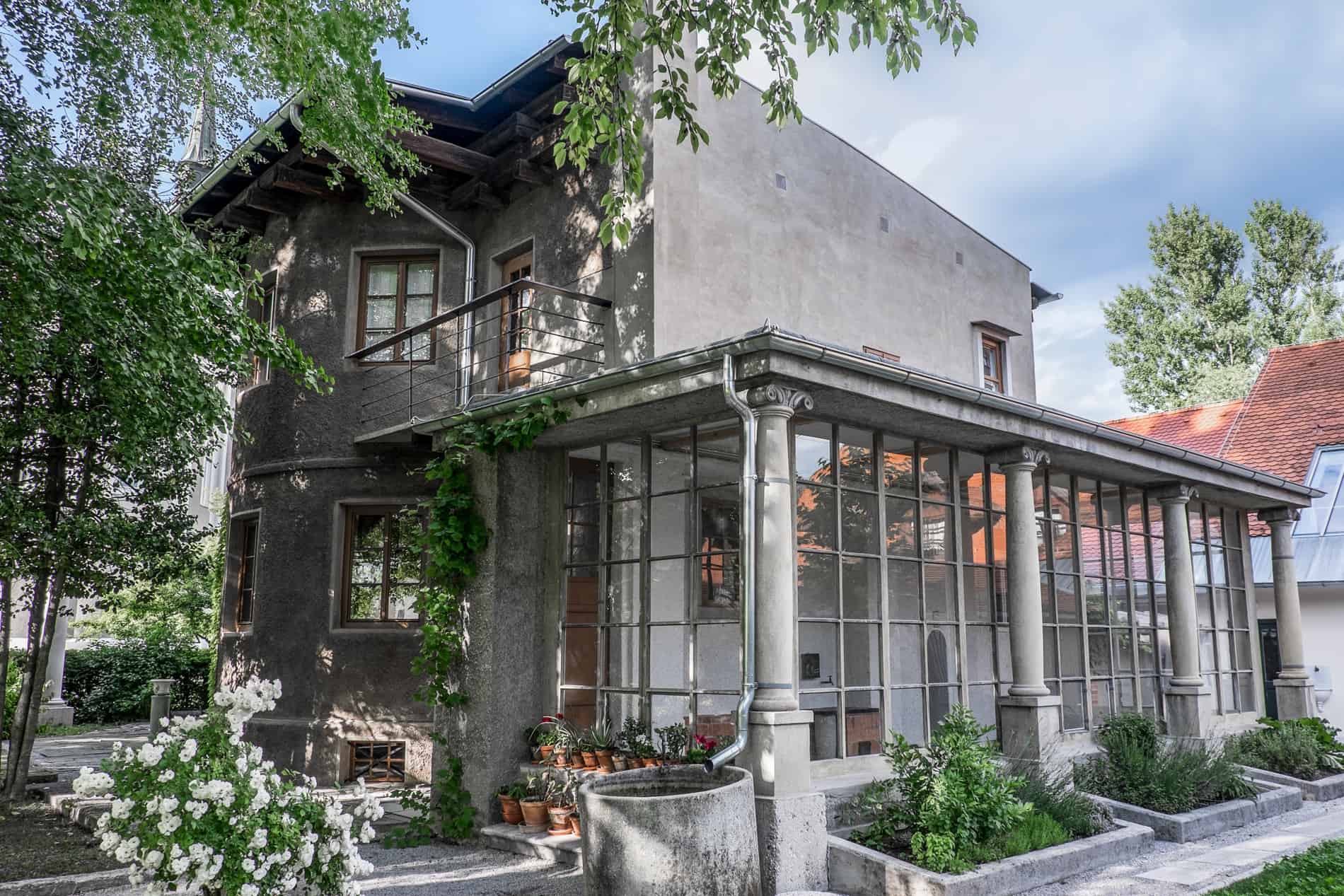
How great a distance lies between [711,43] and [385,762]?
7684mm

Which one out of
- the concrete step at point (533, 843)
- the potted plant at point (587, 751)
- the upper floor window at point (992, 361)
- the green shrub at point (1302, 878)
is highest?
the upper floor window at point (992, 361)

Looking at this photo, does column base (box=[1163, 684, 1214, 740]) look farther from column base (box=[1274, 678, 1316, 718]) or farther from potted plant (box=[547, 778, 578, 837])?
potted plant (box=[547, 778, 578, 837])

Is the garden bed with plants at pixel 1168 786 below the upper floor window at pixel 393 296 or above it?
below

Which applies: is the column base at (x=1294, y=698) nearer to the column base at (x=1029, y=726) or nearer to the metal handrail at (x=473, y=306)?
the column base at (x=1029, y=726)

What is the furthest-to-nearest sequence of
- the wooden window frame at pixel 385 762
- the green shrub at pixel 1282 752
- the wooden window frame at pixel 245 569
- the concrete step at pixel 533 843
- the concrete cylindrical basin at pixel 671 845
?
1. the wooden window frame at pixel 245 569
2. the green shrub at pixel 1282 752
3. the wooden window frame at pixel 385 762
4. the concrete step at pixel 533 843
5. the concrete cylindrical basin at pixel 671 845

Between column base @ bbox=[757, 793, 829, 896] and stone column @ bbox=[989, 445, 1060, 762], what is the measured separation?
2.78 meters

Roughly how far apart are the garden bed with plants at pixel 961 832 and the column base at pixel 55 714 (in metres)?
15.5

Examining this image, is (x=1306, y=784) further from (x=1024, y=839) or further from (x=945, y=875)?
(x=945, y=875)

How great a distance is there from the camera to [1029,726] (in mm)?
8508

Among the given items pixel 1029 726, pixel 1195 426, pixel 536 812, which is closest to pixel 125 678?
pixel 536 812

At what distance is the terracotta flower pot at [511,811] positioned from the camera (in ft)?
26.7

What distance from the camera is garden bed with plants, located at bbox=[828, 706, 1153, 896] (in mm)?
6438

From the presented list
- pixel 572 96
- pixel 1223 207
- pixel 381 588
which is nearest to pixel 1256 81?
pixel 1223 207

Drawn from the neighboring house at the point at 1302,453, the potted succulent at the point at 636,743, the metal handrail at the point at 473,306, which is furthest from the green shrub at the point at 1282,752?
the metal handrail at the point at 473,306
